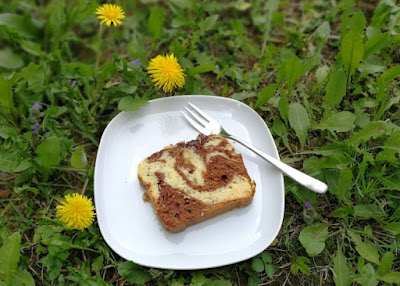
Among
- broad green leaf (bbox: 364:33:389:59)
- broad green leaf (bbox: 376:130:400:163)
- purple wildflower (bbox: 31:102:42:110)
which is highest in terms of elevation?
broad green leaf (bbox: 364:33:389:59)

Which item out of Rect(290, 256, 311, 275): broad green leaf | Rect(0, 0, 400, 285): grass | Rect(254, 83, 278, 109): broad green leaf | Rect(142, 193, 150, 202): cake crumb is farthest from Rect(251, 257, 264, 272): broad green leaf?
Rect(254, 83, 278, 109): broad green leaf

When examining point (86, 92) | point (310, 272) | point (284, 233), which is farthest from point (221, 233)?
point (86, 92)

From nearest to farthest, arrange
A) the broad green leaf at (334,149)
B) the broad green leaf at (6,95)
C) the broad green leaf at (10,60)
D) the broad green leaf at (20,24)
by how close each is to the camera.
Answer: the broad green leaf at (334,149) → the broad green leaf at (6,95) → the broad green leaf at (10,60) → the broad green leaf at (20,24)

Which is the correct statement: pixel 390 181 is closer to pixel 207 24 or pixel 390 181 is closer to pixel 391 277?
pixel 391 277

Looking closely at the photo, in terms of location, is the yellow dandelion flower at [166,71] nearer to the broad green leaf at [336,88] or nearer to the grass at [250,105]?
the grass at [250,105]

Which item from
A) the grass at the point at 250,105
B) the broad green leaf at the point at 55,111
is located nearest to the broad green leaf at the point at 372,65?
the grass at the point at 250,105

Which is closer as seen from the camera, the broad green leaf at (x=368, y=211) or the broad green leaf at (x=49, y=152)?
the broad green leaf at (x=368, y=211)

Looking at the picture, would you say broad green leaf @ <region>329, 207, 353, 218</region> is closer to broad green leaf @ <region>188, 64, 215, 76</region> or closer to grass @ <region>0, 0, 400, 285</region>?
grass @ <region>0, 0, 400, 285</region>
